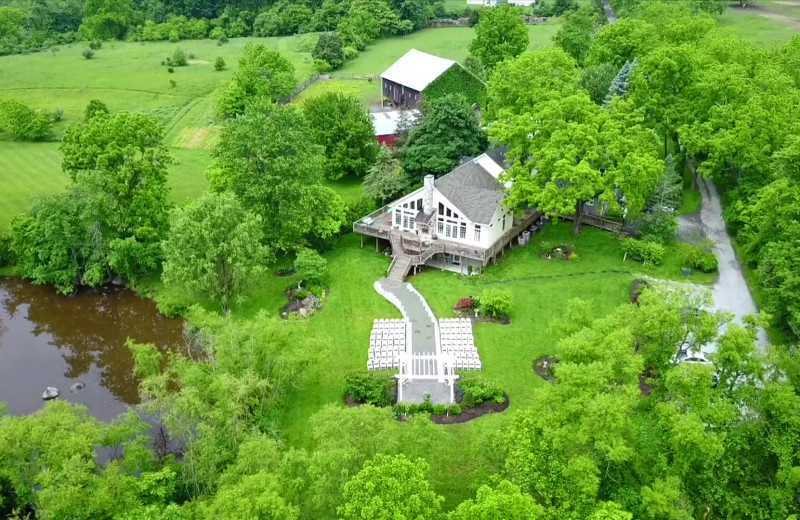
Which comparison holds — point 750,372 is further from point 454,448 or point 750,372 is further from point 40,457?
point 40,457

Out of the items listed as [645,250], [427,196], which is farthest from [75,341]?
[645,250]

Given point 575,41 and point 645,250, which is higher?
point 575,41

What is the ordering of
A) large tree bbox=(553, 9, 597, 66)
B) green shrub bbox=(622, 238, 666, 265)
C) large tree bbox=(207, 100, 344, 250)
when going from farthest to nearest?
large tree bbox=(553, 9, 597, 66) < green shrub bbox=(622, 238, 666, 265) < large tree bbox=(207, 100, 344, 250)

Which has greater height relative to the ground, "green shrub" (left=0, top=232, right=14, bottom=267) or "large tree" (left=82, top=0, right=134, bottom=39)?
"large tree" (left=82, top=0, right=134, bottom=39)

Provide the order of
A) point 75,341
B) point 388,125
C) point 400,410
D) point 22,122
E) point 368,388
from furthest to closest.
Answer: point 22,122
point 388,125
point 75,341
point 368,388
point 400,410

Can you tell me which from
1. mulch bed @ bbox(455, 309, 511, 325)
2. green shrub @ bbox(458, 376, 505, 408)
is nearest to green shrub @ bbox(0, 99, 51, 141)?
mulch bed @ bbox(455, 309, 511, 325)

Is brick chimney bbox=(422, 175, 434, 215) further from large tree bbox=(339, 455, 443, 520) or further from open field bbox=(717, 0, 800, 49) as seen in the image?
open field bbox=(717, 0, 800, 49)

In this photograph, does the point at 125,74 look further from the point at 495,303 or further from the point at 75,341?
the point at 495,303
